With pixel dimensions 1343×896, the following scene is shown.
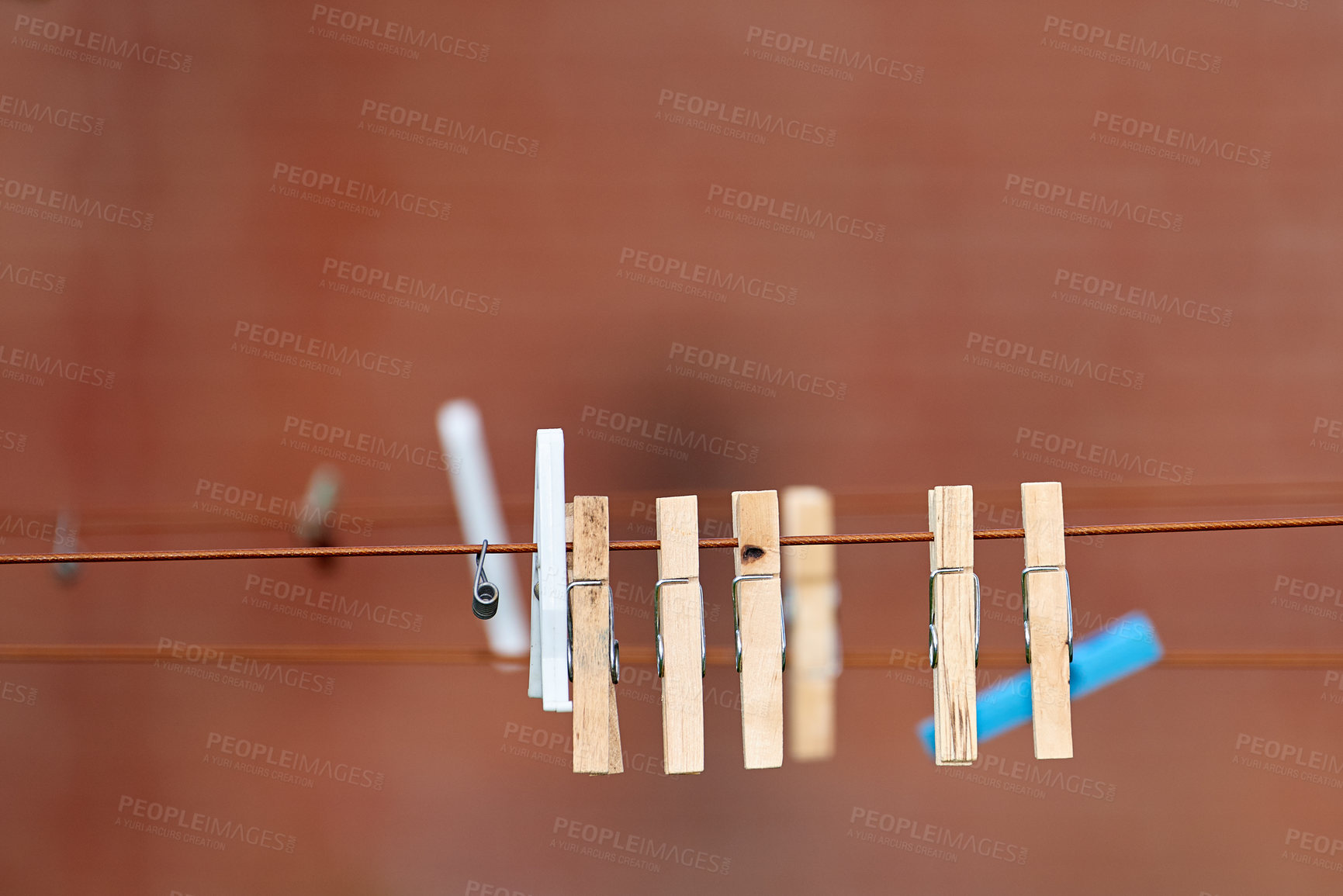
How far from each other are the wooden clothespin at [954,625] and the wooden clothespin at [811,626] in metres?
1.37

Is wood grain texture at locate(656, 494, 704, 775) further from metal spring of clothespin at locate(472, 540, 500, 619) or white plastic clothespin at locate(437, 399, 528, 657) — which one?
white plastic clothespin at locate(437, 399, 528, 657)

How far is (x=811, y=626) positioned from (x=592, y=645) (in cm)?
159

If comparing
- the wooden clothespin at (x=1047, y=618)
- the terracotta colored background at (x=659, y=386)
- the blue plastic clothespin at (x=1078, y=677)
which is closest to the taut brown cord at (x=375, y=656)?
the terracotta colored background at (x=659, y=386)

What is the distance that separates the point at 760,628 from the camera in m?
1.88

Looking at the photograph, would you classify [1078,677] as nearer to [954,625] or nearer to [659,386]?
[954,625]

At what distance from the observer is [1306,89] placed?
11.1 feet

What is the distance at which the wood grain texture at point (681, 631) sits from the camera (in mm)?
1871

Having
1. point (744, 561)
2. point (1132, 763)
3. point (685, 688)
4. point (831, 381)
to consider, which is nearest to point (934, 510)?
point (744, 561)

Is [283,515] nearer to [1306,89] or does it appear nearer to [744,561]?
[744,561]

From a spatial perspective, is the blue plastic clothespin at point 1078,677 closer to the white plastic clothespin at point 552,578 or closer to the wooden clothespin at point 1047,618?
the wooden clothespin at point 1047,618

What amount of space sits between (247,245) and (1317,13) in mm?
3892

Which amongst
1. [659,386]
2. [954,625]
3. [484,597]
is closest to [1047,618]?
[954,625]

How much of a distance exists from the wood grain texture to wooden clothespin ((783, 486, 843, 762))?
145cm

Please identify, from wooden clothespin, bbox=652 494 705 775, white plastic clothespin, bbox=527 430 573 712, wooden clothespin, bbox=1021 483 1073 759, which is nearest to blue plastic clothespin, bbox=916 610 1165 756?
wooden clothespin, bbox=1021 483 1073 759
